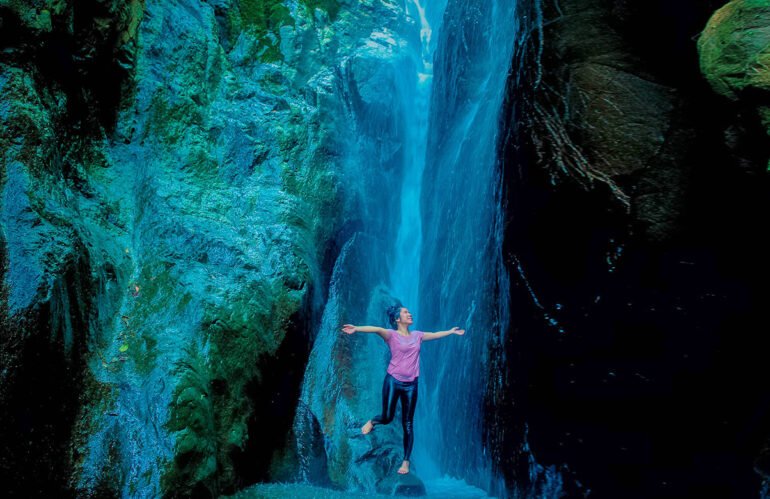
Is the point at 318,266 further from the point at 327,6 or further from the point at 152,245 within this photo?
the point at 327,6

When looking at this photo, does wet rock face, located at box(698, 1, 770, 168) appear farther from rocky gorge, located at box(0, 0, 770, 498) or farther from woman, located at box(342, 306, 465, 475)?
woman, located at box(342, 306, 465, 475)

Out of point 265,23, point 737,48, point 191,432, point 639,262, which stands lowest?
point 191,432

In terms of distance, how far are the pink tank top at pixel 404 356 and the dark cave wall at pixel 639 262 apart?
196cm

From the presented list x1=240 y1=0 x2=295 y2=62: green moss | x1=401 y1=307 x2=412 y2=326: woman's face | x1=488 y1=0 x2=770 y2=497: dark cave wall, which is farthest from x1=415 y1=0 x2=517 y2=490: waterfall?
x1=240 y1=0 x2=295 y2=62: green moss

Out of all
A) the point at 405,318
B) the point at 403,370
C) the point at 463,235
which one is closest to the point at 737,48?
the point at 405,318

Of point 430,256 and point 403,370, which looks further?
point 430,256

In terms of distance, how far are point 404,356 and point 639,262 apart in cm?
321

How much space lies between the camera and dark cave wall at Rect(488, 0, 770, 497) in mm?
5004

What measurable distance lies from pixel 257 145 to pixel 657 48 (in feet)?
20.5

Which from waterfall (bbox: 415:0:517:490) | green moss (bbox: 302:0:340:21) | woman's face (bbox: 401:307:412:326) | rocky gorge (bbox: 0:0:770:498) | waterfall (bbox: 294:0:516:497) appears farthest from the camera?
green moss (bbox: 302:0:340:21)

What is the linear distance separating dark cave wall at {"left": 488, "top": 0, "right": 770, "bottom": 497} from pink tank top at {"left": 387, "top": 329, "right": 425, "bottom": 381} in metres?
1.96

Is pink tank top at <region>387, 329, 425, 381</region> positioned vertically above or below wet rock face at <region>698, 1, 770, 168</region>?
below

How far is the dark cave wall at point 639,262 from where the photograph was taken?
16.4ft

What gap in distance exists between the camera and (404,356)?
551 cm
